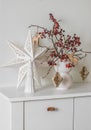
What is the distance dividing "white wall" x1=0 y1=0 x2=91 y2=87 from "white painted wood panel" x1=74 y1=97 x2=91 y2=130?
38cm

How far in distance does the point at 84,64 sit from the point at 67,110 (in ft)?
1.82

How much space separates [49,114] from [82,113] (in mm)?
253

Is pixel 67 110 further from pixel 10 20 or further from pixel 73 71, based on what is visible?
pixel 10 20

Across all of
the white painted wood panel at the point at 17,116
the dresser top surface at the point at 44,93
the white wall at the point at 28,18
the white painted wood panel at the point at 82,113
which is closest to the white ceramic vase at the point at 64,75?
the dresser top surface at the point at 44,93

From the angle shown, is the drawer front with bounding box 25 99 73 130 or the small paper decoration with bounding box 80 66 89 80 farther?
the small paper decoration with bounding box 80 66 89 80

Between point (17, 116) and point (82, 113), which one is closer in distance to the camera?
point (17, 116)

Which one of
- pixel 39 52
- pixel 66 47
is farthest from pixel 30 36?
pixel 66 47

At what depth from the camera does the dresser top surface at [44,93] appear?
6.24 ft

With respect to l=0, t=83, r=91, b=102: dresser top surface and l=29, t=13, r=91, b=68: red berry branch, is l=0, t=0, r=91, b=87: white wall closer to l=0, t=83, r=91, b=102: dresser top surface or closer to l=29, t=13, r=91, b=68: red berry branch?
l=29, t=13, r=91, b=68: red berry branch

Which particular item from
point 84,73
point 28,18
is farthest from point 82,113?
point 28,18

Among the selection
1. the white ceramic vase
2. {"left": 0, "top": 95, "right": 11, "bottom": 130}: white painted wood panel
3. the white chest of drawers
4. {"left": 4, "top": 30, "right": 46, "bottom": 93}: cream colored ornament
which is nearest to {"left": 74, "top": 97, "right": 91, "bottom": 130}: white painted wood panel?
the white chest of drawers

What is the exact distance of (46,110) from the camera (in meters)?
1.96

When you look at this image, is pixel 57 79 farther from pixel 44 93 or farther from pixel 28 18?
pixel 28 18

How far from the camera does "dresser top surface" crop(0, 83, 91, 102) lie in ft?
6.24
